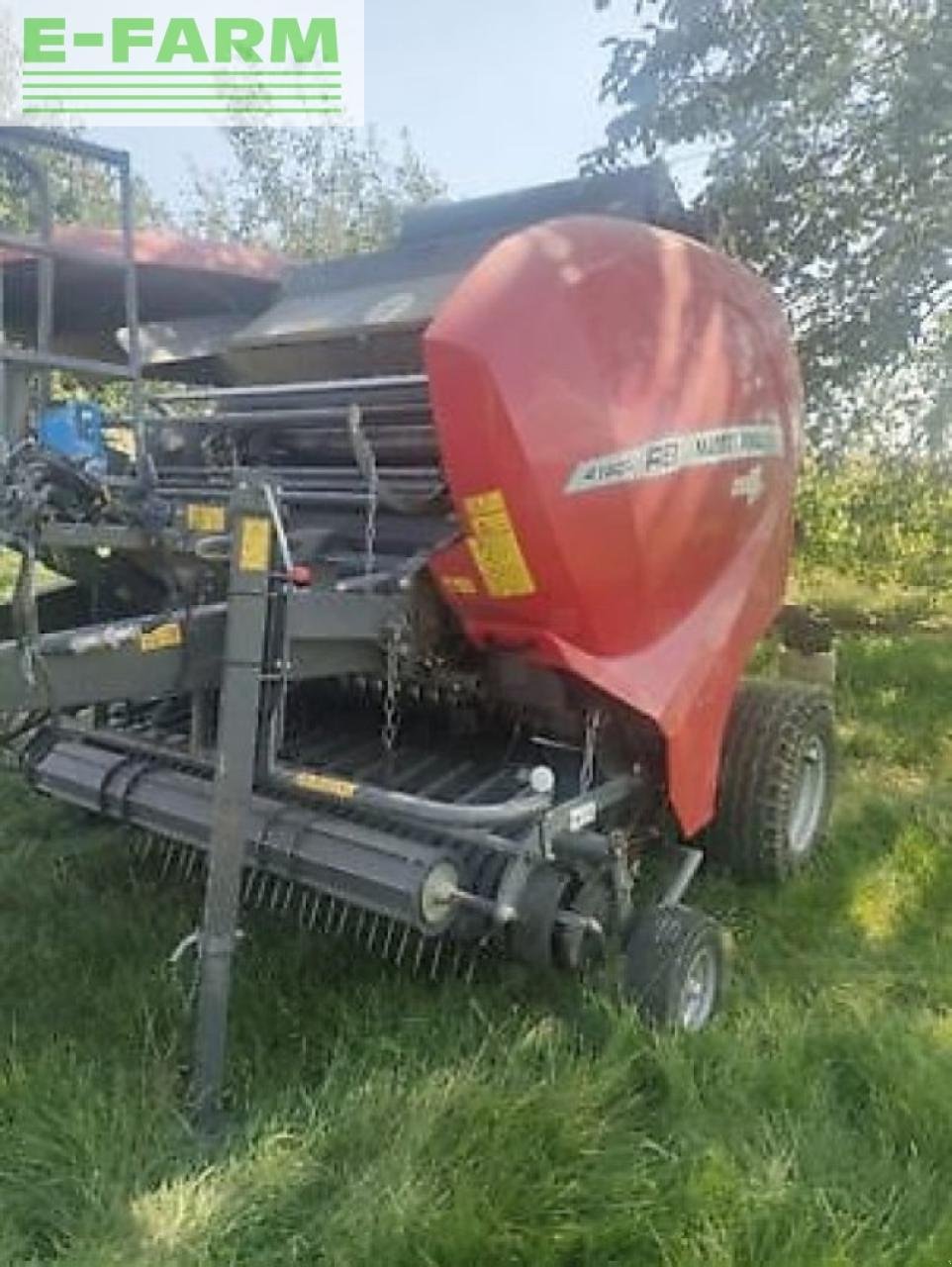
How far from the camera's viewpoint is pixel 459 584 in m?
2.88

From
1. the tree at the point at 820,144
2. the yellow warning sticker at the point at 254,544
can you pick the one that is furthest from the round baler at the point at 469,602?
the tree at the point at 820,144

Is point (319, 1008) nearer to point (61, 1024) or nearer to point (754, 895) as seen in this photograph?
point (61, 1024)

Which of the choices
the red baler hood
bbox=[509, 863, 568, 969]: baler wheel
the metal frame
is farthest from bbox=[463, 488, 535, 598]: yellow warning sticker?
the metal frame

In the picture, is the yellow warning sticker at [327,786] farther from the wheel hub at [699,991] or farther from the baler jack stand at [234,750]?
the wheel hub at [699,991]

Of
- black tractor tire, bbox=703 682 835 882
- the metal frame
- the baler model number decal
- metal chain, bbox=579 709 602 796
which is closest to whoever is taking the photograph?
the metal frame

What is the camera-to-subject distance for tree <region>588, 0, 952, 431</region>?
5.42 metres

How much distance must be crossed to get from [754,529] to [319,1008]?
5.38 feet

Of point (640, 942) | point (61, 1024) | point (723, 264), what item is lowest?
point (61, 1024)

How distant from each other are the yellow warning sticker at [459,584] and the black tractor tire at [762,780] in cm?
123

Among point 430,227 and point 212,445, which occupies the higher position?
point 430,227

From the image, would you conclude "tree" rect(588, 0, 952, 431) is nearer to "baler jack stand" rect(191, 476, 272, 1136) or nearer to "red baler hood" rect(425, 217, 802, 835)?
"red baler hood" rect(425, 217, 802, 835)

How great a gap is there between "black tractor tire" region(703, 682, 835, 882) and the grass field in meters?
0.19

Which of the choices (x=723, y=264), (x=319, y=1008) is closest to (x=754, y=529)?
(x=723, y=264)

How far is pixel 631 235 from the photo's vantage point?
9.72 ft
